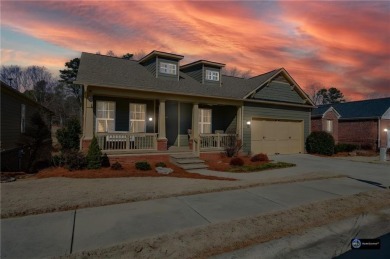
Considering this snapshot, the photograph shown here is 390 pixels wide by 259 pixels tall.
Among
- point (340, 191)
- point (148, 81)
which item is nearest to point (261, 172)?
point (340, 191)

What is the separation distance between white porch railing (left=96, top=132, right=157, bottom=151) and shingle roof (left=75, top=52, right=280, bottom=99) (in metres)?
2.49

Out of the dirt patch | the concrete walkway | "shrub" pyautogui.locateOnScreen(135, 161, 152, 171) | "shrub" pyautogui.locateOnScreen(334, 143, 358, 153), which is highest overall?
"shrub" pyautogui.locateOnScreen(334, 143, 358, 153)

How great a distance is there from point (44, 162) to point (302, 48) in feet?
55.6

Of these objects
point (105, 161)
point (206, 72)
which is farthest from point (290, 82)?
point (105, 161)

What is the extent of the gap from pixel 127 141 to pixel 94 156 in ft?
7.50

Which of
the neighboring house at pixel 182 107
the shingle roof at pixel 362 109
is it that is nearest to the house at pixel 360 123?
the shingle roof at pixel 362 109

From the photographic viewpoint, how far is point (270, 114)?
18.9 metres

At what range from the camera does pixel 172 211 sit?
6.12 metres

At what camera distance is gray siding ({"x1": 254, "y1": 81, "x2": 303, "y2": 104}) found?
61.7 feet

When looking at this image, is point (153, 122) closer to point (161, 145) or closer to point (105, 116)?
point (161, 145)

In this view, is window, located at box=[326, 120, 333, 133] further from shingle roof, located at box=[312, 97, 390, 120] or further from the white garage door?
the white garage door

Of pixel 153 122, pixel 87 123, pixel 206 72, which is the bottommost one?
pixel 87 123

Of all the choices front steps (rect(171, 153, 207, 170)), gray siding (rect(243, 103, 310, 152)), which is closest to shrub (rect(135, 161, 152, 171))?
front steps (rect(171, 153, 207, 170))

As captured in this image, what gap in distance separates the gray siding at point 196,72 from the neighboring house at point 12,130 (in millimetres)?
11254
